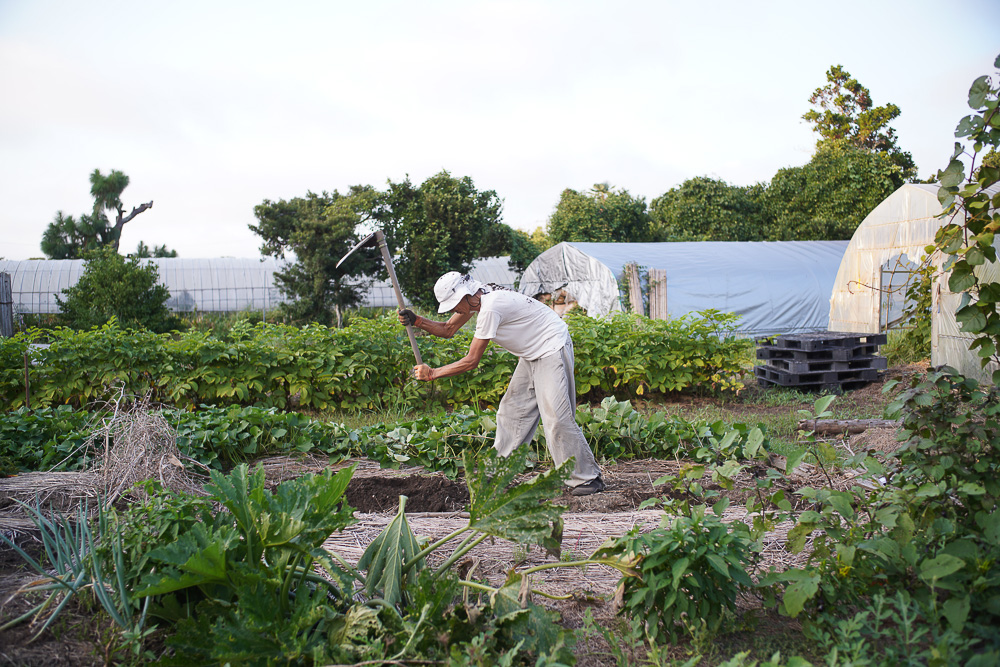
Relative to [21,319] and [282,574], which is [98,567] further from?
[21,319]

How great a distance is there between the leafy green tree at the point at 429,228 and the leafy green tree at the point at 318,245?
25.5 inches

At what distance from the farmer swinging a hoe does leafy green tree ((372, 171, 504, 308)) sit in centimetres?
1097

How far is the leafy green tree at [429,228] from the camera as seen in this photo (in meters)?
15.1

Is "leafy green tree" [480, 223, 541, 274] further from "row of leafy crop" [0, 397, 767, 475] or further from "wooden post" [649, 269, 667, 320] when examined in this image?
"row of leafy crop" [0, 397, 767, 475]

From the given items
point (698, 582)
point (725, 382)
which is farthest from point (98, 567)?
point (725, 382)

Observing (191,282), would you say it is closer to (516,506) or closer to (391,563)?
(391,563)

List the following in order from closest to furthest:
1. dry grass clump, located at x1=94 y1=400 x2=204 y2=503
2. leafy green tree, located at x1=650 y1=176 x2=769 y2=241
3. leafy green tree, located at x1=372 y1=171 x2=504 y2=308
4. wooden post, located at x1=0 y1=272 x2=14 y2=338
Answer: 1. dry grass clump, located at x1=94 y1=400 x2=204 y2=503
2. wooden post, located at x1=0 y1=272 x2=14 y2=338
3. leafy green tree, located at x1=372 y1=171 x2=504 y2=308
4. leafy green tree, located at x1=650 y1=176 x2=769 y2=241

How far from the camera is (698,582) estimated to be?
1919 millimetres

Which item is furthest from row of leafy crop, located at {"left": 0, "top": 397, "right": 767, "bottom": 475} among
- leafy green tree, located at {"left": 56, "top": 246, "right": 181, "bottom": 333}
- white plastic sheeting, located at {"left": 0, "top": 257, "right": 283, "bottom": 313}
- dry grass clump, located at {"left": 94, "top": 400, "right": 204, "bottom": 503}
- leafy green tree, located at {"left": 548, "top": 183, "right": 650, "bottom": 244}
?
leafy green tree, located at {"left": 548, "top": 183, "right": 650, "bottom": 244}

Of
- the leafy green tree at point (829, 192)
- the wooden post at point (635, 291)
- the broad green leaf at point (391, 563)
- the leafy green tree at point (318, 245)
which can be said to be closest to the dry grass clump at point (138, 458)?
the broad green leaf at point (391, 563)

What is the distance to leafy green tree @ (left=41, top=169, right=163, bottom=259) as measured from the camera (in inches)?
910

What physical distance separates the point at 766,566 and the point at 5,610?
2678mm

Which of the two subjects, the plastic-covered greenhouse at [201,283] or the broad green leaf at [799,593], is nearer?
the broad green leaf at [799,593]

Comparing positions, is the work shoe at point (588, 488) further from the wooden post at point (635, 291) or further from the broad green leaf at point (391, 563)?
the wooden post at point (635, 291)
